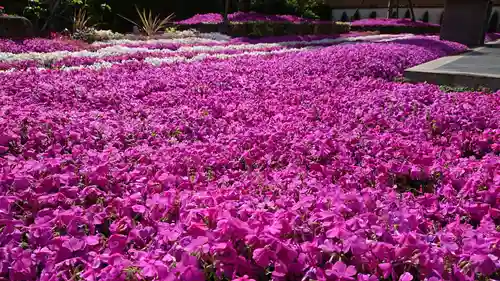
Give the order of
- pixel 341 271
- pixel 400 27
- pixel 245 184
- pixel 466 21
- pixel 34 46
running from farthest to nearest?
pixel 400 27, pixel 466 21, pixel 34 46, pixel 245 184, pixel 341 271

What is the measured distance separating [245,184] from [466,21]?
15.2 meters

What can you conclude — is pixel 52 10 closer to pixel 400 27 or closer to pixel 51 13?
pixel 51 13

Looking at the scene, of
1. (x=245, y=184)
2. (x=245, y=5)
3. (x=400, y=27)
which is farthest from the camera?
(x=400, y=27)

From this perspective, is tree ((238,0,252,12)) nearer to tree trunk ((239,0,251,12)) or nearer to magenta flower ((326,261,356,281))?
tree trunk ((239,0,251,12))

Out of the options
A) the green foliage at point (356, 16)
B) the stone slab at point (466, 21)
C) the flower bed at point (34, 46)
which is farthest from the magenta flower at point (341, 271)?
the green foliage at point (356, 16)

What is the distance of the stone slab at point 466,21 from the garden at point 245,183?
11214 millimetres

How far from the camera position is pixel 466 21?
15.1 meters

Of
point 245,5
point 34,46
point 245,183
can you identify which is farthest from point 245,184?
point 245,5

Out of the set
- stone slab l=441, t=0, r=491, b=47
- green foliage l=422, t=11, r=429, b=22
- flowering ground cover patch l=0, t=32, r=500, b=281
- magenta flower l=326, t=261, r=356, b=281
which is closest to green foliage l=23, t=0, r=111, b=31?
flowering ground cover patch l=0, t=32, r=500, b=281

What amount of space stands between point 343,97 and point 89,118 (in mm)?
2710

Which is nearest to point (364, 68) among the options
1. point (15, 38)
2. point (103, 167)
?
point (103, 167)

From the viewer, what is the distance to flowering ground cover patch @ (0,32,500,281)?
1.57 meters

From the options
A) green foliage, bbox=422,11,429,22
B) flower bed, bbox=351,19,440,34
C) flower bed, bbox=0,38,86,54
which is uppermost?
green foliage, bbox=422,11,429,22

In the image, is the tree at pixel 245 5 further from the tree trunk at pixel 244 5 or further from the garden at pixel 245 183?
the garden at pixel 245 183
